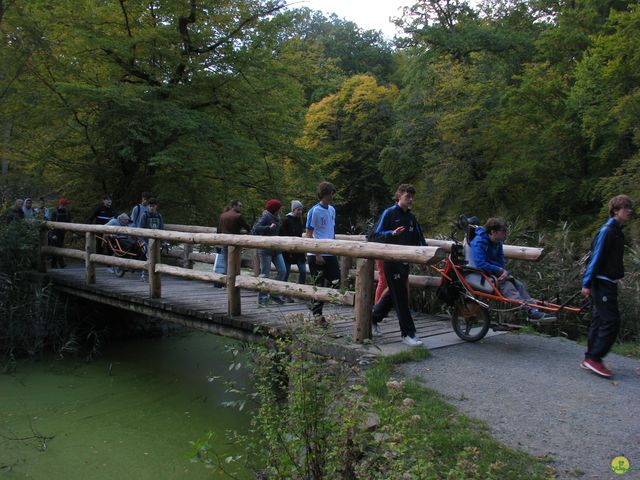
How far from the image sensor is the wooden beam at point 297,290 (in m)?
4.99

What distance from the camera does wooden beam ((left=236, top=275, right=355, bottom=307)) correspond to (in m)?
4.99

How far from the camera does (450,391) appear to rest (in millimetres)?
4129

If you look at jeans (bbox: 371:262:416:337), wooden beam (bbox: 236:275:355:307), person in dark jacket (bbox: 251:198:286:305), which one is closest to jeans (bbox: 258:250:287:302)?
person in dark jacket (bbox: 251:198:286:305)

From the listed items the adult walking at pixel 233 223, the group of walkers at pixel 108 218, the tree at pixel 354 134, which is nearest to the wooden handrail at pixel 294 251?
the group of walkers at pixel 108 218

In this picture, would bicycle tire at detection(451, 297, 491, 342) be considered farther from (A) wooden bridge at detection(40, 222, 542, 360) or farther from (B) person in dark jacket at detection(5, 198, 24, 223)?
(B) person in dark jacket at detection(5, 198, 24, 223)

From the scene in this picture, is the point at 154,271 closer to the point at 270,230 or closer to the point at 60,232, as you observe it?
the point at 270,230

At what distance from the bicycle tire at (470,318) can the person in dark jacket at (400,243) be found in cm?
58

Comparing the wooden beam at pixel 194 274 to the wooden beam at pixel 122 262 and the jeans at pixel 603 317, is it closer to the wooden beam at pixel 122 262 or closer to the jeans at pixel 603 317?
the wooden beam at pixel 122 262

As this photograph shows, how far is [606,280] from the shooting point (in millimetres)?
4625

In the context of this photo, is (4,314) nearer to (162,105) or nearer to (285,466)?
(162,105)

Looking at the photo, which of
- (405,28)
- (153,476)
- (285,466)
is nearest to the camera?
(285,466)

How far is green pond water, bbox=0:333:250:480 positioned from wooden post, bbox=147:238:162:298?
4.30 feet

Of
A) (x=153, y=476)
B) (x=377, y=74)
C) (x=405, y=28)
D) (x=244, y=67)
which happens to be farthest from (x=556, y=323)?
(x=377, y=74)

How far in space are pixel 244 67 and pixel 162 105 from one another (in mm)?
2316
